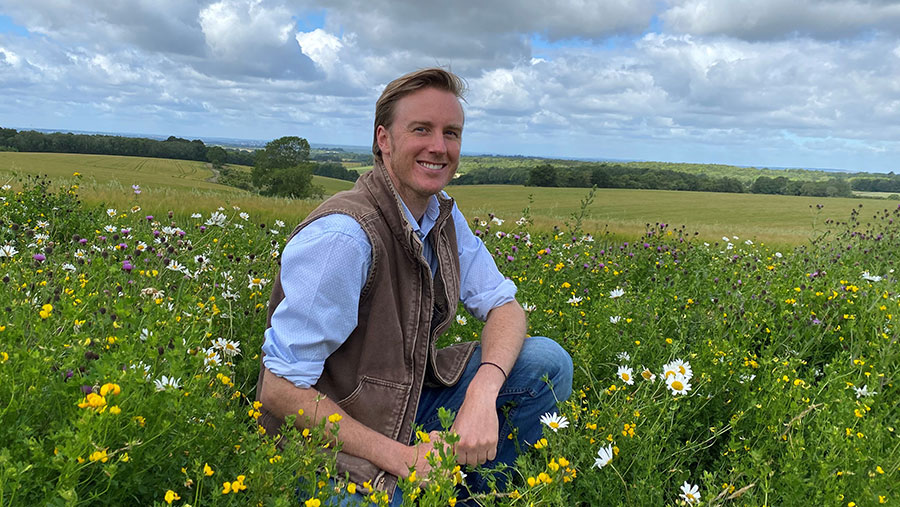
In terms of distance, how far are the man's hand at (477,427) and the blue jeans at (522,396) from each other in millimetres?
348

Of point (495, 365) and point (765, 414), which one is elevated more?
point (495, 365)

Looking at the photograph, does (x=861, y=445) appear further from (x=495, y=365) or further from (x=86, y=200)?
(x=86, y=200)

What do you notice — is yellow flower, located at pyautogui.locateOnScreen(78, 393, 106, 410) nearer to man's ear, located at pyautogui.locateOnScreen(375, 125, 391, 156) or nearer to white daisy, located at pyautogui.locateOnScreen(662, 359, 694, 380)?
man's ear, located at pyautogui.locateOnScreen(375, 125, 391, 156)

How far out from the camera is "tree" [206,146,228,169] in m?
54.7

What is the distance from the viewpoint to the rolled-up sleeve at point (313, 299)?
2.15 metres

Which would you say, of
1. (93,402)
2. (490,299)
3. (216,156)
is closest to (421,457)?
(490,299)

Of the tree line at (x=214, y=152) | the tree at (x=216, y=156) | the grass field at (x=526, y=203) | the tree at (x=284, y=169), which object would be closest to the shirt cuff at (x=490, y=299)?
the grass field at (x=526, y=203)

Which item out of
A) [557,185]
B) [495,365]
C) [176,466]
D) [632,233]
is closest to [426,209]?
[495,365]

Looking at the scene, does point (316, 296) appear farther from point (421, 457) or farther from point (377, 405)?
point (421, 457)

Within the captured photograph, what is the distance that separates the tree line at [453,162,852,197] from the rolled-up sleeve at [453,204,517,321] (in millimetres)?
44457

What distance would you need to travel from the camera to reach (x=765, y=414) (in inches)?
113

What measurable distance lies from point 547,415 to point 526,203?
100.0 ft

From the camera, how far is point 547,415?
247 cm

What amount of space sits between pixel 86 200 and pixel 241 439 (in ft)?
23.1
